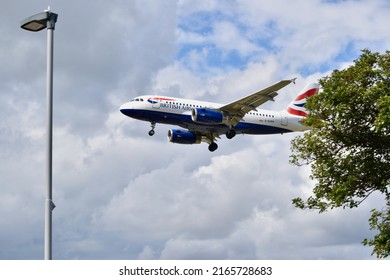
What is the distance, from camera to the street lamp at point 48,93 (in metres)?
15.3

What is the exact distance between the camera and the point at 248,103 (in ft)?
187

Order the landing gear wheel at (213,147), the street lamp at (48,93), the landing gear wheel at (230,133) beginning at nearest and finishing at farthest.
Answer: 1. the street lamp at (48,93)
2. the landing gear wheel at (230,133)
3. the landing gear wheel at (213,147)

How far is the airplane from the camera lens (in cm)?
5491

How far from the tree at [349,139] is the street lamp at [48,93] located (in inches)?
632

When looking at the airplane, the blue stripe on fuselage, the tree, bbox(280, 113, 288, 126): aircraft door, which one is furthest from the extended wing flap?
the tree

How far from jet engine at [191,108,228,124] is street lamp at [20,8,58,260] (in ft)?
123

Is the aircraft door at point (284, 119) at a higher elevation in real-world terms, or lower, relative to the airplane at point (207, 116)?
higher

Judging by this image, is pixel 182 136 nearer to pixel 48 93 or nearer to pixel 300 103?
pixel 300 103

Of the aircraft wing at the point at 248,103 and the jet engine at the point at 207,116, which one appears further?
the jet engine at the point at 207,116

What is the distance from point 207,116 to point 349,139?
85.3 ft

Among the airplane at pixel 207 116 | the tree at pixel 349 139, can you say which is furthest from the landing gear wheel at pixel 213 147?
the tree at pixel 349 139

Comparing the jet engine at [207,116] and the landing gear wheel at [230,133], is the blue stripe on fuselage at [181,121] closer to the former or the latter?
the landing gear wheel at [230,133]

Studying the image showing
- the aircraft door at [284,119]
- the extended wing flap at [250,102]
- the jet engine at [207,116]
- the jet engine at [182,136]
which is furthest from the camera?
the aircraft door at [284,119]
